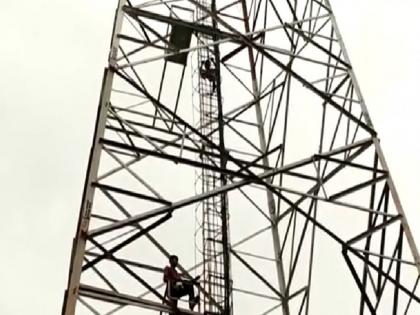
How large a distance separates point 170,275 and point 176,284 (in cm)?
28

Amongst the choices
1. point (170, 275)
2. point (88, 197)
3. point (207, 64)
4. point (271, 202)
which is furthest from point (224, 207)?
point (88, 197)

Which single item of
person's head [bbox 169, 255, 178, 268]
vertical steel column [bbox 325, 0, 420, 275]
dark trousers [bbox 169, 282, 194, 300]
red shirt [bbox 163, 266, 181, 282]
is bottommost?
dark trousers [bbox 169, 282, 194, 300]

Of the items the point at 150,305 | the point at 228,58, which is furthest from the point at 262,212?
the point at 150,305

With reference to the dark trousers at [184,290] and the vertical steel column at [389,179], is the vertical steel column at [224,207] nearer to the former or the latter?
the dark trousers at [184,290]

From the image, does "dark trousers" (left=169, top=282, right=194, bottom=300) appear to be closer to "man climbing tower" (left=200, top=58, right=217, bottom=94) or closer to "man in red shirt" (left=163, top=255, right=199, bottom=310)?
"man in red shirt" (left=163, top=255, right=199, bottom=310)

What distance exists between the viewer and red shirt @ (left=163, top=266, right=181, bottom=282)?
43.4 ft

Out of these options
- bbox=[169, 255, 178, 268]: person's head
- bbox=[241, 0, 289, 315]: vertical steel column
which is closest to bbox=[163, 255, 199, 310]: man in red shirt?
bbox=[169, 255, 178, 268]: person's head

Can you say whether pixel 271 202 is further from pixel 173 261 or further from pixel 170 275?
pixel 170 275

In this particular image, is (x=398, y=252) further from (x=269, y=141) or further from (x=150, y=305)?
(x=269, y=141)

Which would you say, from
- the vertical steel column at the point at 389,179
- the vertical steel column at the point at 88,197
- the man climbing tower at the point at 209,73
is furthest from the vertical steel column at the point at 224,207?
the vertical steel column at the point at 389,179

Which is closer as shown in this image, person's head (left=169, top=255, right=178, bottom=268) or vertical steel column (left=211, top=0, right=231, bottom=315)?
person's head (left=169, top=255, right=178, bottom=268)

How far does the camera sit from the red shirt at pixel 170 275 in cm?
1322

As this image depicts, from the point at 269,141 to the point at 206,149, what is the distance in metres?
2.18

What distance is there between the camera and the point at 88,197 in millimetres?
11383
